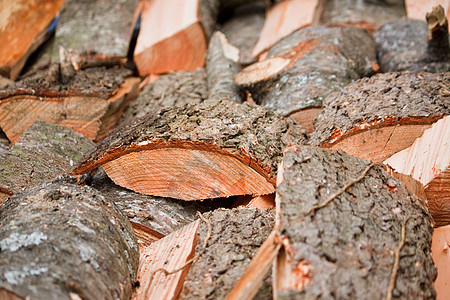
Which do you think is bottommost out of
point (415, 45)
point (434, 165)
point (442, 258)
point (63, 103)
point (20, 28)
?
point (442, 258)

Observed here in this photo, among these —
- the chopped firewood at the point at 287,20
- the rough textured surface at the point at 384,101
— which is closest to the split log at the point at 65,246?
the rough textured surface at the point at 384,101

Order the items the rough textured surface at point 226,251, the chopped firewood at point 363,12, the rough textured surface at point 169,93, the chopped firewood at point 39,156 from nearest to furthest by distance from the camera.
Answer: the rough textured surface at point 226,251
the chopped firewood at point 39,156
the rough textured surface at point 169,93
the chopped firewood at point 363,12

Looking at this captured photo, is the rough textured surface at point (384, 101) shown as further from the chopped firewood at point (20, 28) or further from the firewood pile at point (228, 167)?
the chopped firewood at point (20, 28)

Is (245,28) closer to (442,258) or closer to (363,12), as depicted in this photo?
(363,12)

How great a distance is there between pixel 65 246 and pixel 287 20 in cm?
198

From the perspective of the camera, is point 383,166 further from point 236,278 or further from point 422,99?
point 236,278

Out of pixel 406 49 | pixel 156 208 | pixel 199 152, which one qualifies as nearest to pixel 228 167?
pixel 199 152

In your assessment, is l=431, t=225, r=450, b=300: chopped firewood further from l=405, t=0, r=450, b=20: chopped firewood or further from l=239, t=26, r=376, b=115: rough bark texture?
l=405, t=0, r=450, b=20: chopped firewood

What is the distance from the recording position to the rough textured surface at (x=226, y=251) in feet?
3.74

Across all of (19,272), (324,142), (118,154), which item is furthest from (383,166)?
(19,272)

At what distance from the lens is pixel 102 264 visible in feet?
3.74

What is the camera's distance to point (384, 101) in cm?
151

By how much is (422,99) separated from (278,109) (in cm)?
59

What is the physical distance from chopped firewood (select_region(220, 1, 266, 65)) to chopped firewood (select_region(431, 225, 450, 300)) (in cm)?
160
